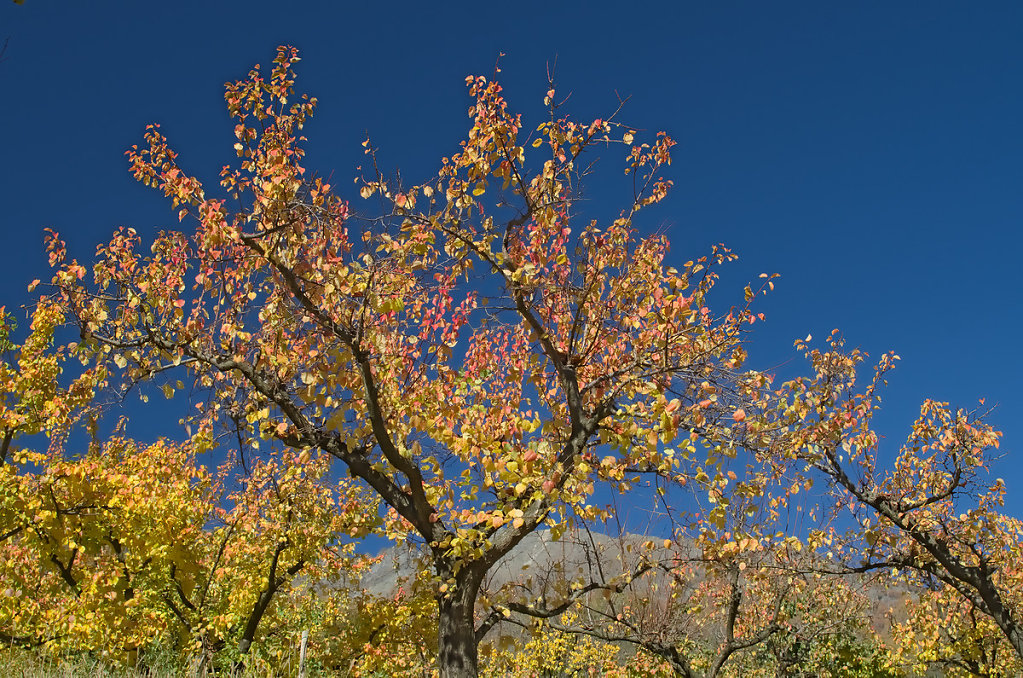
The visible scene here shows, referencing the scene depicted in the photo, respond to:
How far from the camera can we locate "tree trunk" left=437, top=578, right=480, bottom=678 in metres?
7.89

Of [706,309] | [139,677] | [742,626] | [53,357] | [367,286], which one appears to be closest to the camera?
[367,286]

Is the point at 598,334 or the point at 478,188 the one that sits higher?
the point at 478,188

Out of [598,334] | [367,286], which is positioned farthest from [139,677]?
[598,334]

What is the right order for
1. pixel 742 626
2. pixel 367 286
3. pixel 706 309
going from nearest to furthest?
pixel 367 286
pixel 706 309
pixel 742 626

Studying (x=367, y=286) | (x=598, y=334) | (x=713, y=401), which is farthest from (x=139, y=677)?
(x=713, y=401)

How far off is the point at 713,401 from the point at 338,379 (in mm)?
4917

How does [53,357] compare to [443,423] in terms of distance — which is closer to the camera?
[443,423]

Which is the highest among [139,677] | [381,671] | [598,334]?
[598,334]

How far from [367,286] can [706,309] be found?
4.42m

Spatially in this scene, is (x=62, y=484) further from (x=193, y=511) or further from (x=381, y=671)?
(x=381, y=671)

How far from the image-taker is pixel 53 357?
1576cm

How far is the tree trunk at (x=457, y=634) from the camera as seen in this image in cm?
789

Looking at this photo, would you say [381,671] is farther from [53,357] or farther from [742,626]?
[742,626]

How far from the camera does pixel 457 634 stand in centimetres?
797
